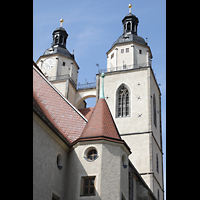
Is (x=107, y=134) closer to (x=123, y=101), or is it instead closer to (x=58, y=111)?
(x=58, y=111)

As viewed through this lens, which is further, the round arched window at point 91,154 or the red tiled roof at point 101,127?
the red tiled roof at point 101,127

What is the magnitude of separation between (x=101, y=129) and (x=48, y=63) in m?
24.4

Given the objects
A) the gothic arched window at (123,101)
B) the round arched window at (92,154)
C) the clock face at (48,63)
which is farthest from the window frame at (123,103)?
the round arched window at (92,154)

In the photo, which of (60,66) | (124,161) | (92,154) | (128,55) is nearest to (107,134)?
(92,154)

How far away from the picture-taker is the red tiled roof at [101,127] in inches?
614

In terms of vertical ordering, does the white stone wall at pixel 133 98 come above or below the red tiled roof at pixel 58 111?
above

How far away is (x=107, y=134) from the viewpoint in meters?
15.6

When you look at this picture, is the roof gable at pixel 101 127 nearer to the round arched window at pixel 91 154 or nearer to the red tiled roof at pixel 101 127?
the red tiled roof at pixel 101 127

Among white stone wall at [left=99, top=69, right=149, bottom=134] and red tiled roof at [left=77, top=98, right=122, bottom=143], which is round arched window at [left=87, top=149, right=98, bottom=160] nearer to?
red tiled roof at [left=77, top=98, right=122, bottom=143]

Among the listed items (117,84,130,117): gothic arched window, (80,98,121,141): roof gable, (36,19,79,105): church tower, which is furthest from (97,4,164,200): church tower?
(80,98,121,141): roof gable

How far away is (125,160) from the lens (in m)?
15.9

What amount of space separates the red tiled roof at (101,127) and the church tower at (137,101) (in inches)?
496
